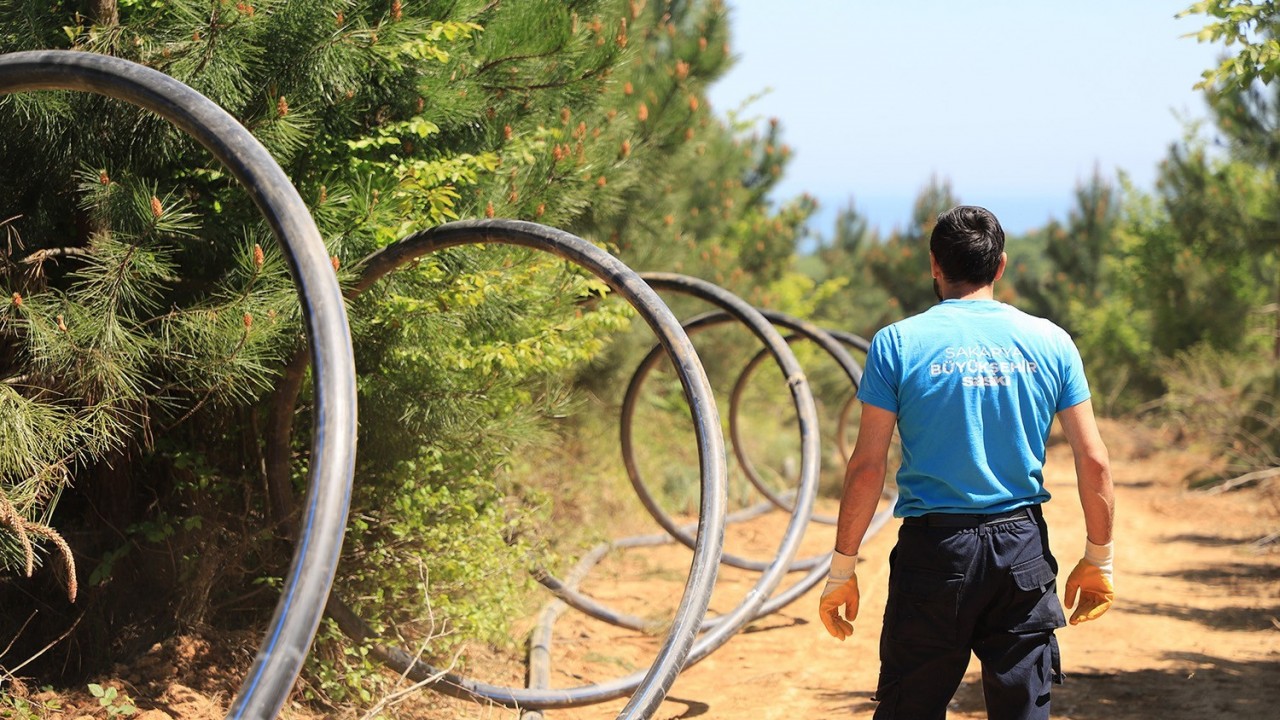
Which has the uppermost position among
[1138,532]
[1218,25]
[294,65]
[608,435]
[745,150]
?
[745,150]

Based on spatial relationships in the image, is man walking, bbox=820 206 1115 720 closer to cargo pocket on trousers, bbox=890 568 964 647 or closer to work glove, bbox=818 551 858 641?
cargo pocket on trousers, bbox=890 568 964 647

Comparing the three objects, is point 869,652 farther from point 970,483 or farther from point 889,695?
point 970,483

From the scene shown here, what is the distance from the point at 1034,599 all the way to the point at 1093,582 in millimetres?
393

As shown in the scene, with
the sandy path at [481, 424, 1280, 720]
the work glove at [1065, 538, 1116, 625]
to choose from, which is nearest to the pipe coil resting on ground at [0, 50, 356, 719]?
the work glove at [1065, 538, 1116, 625]

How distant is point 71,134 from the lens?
4461 mm

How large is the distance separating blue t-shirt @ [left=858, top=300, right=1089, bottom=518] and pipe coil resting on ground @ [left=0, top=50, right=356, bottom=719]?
140 cm

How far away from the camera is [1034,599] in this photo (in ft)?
10.6

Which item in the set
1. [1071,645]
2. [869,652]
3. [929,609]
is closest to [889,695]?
[929,609]

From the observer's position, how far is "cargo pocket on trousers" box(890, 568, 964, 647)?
319cm

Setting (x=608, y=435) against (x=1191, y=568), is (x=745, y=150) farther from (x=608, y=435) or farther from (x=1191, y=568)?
(x=1191, y=568)

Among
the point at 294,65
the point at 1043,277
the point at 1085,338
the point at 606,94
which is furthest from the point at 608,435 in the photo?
the point at 1043,277

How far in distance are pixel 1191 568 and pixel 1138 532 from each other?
7.42 ft

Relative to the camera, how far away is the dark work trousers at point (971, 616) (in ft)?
10.5

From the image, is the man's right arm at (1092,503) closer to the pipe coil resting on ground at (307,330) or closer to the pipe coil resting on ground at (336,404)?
the pipe coil resting on ground at (336,404)
